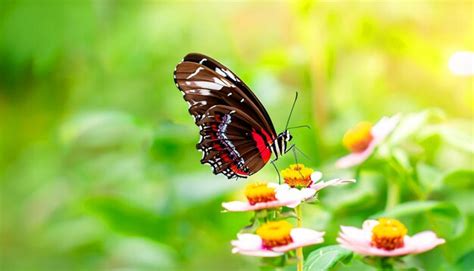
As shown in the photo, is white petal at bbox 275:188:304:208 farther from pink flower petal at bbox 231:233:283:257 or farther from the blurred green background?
the blurred green background

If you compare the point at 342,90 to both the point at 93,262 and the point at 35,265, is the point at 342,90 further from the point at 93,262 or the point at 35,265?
the point at 35,265

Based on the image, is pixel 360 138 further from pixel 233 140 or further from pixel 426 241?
pixel 426 241

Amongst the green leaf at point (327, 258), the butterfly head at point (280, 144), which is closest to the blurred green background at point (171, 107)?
the butterfly head at point (280, 144)

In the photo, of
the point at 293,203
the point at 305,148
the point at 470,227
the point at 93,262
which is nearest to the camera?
the point at 293,203

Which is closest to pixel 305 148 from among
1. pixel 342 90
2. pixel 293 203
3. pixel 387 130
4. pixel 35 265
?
pixel 342 90

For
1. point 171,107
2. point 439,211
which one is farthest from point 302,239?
point 171,107

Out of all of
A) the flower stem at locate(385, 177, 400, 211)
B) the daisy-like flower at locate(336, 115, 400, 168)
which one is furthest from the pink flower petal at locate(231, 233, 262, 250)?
the flower stem at locate(385, 177, 400, 211)

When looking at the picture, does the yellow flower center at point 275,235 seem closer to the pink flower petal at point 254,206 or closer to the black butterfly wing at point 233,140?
the pink flower petal at point 254,206
